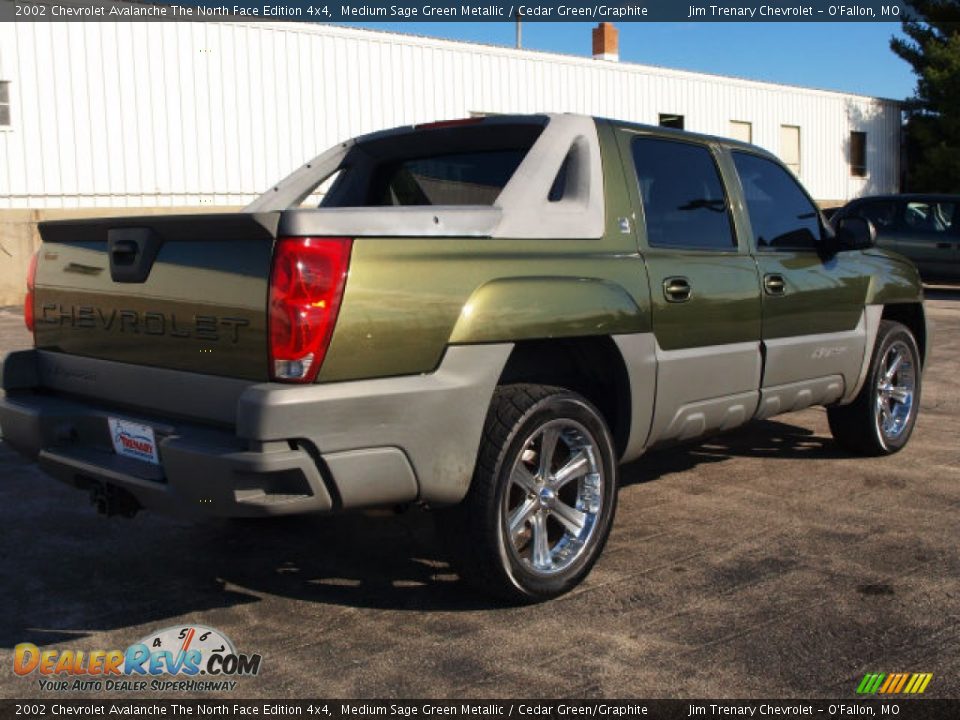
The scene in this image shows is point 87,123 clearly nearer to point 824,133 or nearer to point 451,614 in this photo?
point 451,614

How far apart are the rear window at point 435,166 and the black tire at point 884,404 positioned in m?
2.68

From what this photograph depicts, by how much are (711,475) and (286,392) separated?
325 cm

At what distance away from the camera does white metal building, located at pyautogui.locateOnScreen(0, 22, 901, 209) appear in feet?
50.2

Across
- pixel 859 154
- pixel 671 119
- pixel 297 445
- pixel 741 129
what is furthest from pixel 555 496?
pixel 859 154

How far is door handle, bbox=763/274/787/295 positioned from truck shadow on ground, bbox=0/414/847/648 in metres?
1.96

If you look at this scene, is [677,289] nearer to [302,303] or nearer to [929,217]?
[302,303]

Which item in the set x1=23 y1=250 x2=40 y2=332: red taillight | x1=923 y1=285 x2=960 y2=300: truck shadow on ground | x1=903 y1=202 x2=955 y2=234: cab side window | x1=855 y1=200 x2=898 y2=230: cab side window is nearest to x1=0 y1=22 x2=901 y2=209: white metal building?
x1=855 y1=200 x2=898 y2=230: cab side window

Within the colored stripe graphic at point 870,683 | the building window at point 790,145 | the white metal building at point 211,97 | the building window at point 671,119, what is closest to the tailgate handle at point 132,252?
the colored stripe graphic at point 870,683

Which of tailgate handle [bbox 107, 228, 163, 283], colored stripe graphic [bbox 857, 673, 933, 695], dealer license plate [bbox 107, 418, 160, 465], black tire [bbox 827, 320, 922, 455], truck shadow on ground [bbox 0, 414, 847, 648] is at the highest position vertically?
tailgate handle [bbox 107, 228, 163, 283]

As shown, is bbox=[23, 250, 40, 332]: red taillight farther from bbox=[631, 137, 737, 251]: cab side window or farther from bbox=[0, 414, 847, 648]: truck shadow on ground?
bbox=[631, 137, 737, 251]: cab side window

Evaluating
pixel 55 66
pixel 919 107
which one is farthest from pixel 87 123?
pixel 919 107

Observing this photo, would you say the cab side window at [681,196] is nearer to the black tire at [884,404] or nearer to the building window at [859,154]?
the black tire at [884,404]

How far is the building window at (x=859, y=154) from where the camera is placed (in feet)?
94.8

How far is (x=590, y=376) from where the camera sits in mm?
4125
